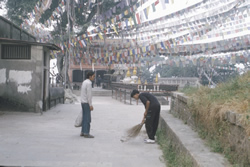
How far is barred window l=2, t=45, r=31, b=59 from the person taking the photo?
11188 mm

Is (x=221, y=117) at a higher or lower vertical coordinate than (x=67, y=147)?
higher

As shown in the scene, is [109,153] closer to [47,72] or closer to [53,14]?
[47,72]

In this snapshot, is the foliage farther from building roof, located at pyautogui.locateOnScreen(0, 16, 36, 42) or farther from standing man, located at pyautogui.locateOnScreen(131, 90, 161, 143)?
standing man, located at pyautogui.locateOnScreen(131, 90, 161, 143)

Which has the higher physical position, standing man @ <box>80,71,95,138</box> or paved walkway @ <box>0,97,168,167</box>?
standing man @ <box>80,71,95,138</box>

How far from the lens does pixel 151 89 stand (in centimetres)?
1758

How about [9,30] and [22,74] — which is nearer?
[22,74]

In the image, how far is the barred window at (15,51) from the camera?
36.7 feet

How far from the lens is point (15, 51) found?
11.2 meters

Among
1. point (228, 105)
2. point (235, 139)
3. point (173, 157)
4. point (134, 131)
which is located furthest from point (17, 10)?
point (235, 139)

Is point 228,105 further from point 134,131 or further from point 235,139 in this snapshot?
point 134,131

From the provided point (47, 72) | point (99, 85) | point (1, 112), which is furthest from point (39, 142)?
point (99, 85)

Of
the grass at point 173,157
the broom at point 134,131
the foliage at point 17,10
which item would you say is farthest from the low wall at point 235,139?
the foliage at point 17,10

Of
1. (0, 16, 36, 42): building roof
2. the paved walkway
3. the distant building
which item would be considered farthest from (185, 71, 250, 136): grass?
(0, 16, 36, 42): building roof

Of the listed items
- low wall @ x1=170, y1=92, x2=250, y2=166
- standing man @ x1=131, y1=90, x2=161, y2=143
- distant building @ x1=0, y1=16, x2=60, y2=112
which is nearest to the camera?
low wall @ x1=170, y1=92, x2=250, y2=166
